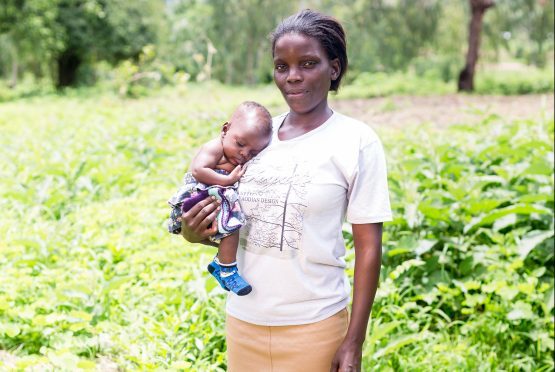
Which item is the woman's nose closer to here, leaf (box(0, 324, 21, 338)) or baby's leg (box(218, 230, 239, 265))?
baby's leg (box(218, 230, 239, 265))

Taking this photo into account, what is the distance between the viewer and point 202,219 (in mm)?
1724

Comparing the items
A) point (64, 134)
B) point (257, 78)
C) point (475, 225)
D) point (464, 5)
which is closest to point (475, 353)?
point (475, 225)

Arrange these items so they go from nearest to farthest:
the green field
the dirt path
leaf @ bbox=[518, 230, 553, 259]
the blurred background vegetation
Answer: the green field, leaf @ bbox=[518, 230, 553, 259], the dirt path, the blurred background vegetation

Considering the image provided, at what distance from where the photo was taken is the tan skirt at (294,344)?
171 cm

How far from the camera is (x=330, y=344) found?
1729 mm

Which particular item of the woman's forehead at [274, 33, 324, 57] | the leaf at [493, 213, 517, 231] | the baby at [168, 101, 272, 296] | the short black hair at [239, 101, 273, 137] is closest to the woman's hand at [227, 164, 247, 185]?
the baby at [168, 101, 272, 296]

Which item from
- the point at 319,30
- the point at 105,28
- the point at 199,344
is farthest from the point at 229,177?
the point at 105,28

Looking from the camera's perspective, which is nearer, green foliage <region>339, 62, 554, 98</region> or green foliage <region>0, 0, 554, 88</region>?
green foliage <region>339, 62, 554, 98</region>

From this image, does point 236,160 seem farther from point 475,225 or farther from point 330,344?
point 475,225

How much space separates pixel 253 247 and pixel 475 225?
97.2 inches

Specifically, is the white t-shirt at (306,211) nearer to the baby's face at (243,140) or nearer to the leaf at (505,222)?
the baby's face at (243,140)

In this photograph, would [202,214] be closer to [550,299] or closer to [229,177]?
[229,177]

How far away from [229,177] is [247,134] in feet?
0.40

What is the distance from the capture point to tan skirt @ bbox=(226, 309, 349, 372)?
1.71m
